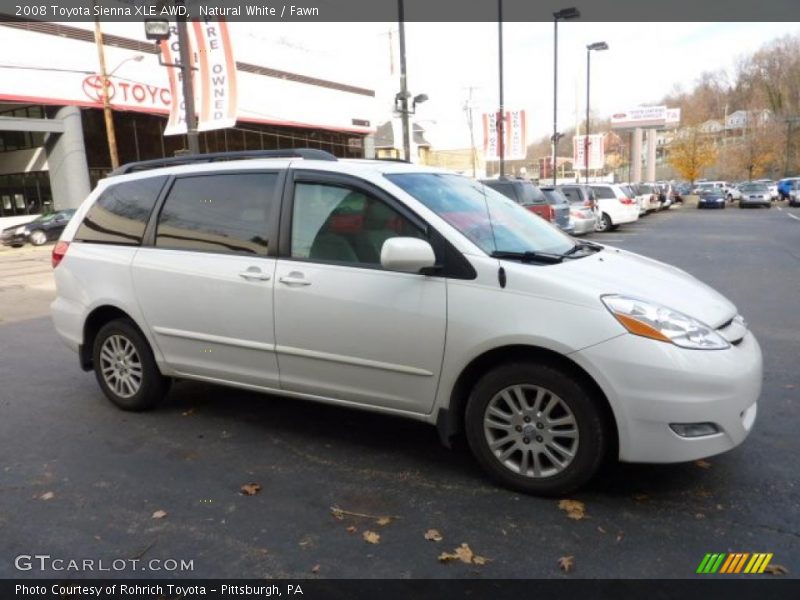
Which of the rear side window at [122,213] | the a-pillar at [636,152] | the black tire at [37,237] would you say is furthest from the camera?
the a-pillar at [636,152]

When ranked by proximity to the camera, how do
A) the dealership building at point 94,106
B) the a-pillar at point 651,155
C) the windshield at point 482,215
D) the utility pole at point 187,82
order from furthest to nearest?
the a-pillar at point 651,155 → the dealership building at point 94,106 → the utility pole at point 187,82 → the windshield at point 482,215

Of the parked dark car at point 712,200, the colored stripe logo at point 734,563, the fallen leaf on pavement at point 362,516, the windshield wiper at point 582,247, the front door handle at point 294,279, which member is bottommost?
the parked dark car at point 712,200

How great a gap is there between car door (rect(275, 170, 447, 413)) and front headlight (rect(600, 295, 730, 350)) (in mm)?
911

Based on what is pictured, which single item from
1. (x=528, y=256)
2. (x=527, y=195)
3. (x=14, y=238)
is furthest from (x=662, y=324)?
(x=14, y=238)

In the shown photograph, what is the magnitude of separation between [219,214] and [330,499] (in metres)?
2.07

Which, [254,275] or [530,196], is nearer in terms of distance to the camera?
[254,275]

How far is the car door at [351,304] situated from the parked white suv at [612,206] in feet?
63.0

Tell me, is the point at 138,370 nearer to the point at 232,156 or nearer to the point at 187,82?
the point at 232,156

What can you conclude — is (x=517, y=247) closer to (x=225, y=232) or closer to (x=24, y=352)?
(x=225, y=232)

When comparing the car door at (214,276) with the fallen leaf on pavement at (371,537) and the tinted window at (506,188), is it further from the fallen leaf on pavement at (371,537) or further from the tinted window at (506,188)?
the tinted window at (506,188)

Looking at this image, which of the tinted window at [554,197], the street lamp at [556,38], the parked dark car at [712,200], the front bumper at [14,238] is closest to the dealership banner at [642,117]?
the parked dark car at [712,200]

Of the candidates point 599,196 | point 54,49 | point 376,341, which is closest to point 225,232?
point 376,341

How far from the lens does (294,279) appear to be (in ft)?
12.6

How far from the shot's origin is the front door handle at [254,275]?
396 centimetres
